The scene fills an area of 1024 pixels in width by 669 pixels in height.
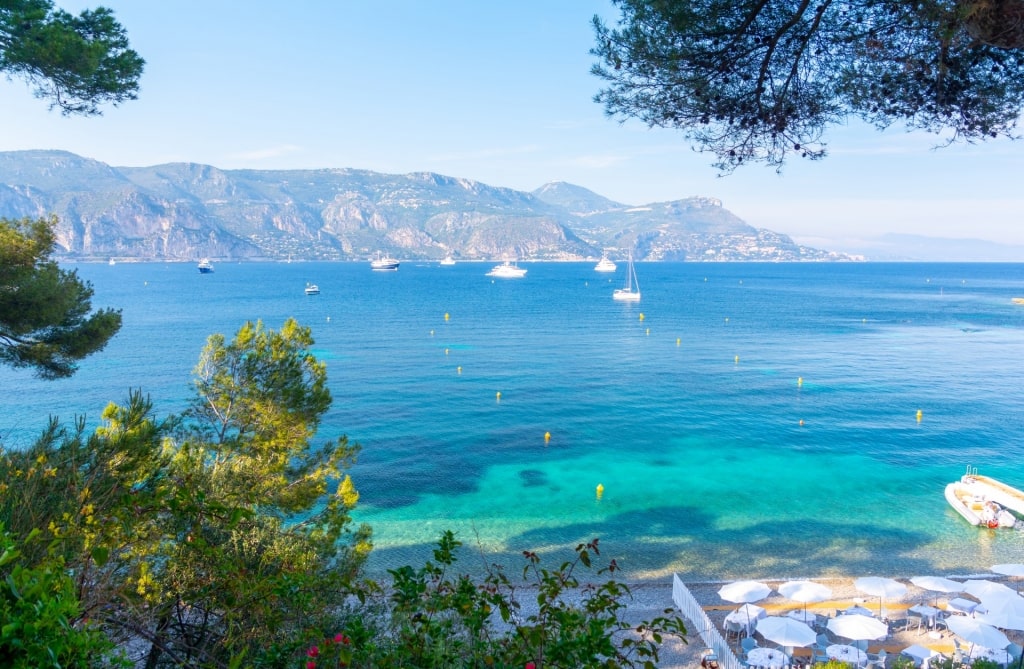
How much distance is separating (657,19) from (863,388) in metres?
39.8

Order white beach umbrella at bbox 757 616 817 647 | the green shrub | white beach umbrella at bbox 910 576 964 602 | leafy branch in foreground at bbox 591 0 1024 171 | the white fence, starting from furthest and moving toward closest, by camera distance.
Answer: white beach umbrella at bbox 910 576 964 602 → white beach umbrella at bbox 757 616 817 647 → the white fence → leafy branch in foreground at bbox 591 0 1024 171 → the green shrub

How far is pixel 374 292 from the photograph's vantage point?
106m

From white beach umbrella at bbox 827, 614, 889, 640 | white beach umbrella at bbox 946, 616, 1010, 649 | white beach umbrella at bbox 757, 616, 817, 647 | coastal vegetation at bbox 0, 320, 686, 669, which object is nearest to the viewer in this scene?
coastal vegetation at bbox 0, 320, 686, 669

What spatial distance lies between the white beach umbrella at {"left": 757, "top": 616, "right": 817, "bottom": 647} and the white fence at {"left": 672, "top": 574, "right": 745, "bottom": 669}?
37.8 inches

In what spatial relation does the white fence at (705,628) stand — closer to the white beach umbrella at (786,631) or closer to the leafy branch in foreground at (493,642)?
the white beach umbrella at (786,631)

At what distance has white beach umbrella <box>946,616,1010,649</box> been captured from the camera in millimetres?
13375

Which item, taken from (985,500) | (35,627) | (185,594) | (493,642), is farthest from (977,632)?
(35,627)

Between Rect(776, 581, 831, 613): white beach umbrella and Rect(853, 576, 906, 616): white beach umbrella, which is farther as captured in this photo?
Rect(853, 576, 906, 616): white beach umbrella

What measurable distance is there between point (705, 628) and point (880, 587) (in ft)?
16.9

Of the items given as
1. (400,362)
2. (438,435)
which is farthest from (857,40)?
(400,362)

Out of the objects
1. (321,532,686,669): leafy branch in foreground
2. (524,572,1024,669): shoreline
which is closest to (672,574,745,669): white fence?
(524,572,1024,669): shoreline

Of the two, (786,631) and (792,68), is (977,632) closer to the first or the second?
(786,631)

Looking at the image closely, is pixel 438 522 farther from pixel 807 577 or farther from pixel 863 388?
pixel 863 388

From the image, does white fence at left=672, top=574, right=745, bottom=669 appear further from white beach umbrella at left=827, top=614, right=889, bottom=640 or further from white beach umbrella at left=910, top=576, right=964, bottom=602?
white beach umbrella at left=910, top=576, right=964, bottom=602
